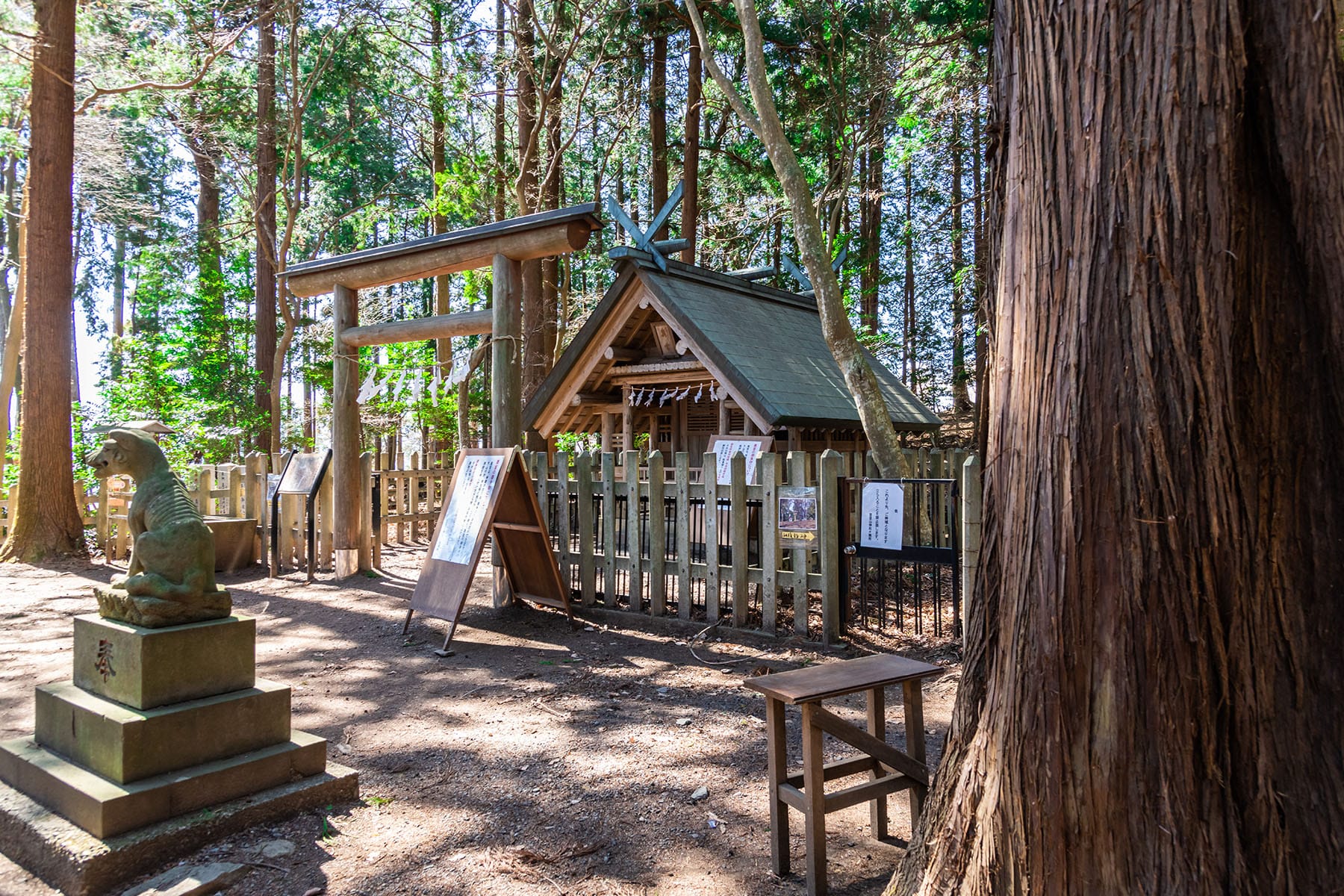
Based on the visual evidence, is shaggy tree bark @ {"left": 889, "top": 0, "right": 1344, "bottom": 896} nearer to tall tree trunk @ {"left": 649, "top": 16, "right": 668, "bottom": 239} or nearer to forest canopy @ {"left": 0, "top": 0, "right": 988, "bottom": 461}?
forest canopy @ {"left": 0, "top": 0, "right": 988, "bottom": 461}

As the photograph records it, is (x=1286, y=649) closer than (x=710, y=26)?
Yes

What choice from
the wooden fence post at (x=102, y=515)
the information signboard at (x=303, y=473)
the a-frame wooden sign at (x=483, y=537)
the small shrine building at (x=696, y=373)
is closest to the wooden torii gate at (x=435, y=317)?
the information signboard at (x=303, y=473)

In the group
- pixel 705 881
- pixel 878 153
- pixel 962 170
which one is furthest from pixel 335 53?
pixel 705 881

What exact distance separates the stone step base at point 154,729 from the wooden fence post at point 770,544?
4.04m

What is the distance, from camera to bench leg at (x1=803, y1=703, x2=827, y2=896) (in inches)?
114

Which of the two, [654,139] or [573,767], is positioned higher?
[654,139]

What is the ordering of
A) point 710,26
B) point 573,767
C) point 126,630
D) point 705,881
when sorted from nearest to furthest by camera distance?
point 705,881 → point 126,630 → point 573,767 → point 710,26

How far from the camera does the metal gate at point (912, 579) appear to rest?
603cm

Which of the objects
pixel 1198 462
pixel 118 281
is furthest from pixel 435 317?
pixel 118 281

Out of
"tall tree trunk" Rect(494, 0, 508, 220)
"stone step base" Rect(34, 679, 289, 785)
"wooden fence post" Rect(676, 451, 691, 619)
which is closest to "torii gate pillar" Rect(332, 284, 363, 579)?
"wooden fence post" Rect(676, 451, 691, 619)

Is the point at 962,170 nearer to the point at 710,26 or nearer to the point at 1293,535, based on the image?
the point at 710,26

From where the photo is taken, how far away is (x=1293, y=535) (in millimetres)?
1908

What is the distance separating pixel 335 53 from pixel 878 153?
14142 mm

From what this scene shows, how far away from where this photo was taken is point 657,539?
7.73m
